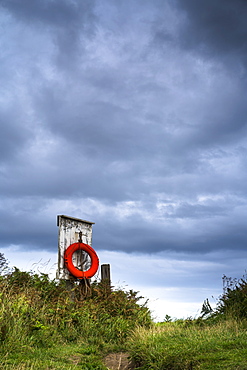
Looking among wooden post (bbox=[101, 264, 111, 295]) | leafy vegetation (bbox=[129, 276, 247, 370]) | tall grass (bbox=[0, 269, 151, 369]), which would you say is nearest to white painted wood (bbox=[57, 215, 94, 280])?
wooden post (bbox=[101, 264, 111, 295])

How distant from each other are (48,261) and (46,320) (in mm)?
2430

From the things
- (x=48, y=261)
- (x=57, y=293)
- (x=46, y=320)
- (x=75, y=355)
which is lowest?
(x=75, y=355)

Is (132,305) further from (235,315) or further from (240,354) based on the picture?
(240,354)

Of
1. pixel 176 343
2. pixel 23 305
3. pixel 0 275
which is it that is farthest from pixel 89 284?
pixel 176 343

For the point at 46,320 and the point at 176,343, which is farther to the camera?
the point at 46,320

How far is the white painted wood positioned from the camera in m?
10.3

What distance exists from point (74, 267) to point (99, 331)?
2851mm

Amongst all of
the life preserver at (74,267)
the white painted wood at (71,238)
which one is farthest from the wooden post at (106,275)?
the white painted wood at (71,238)

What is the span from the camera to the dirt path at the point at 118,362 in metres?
5.59

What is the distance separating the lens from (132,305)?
9.31 m

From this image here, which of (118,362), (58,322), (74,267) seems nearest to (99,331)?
(58,322)

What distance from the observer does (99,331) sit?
780 centimetres

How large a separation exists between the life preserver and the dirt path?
13.2 ft

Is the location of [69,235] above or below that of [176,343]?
above
